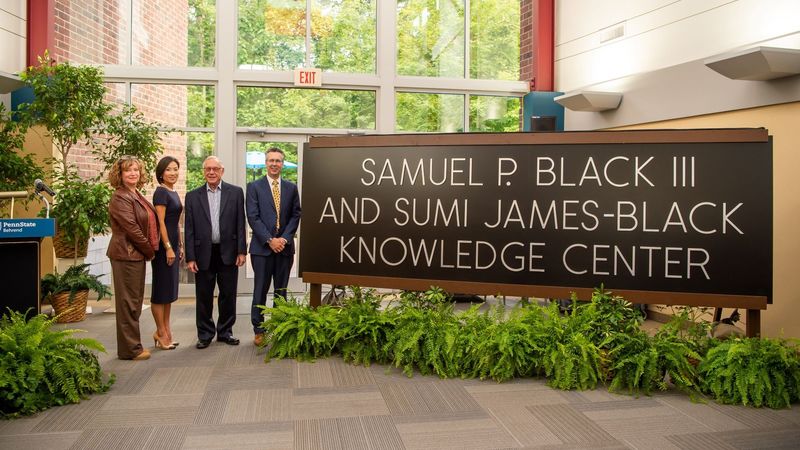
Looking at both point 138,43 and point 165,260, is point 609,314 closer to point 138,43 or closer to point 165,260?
point 165,260

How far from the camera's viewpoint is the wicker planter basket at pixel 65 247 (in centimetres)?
684

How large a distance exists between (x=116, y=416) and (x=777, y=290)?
16.9 ft

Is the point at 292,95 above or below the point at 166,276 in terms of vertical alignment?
above

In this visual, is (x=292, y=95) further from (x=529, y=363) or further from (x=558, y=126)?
(x=529, y=363)

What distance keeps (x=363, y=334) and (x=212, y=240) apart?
148cm

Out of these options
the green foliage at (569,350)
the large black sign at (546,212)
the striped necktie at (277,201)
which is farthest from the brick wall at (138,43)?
the green foliage at (569,350)

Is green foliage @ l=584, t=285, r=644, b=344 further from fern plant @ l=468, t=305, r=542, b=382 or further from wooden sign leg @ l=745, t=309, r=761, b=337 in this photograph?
wooden sign leg @ l=745, t=309, r=761, b=337

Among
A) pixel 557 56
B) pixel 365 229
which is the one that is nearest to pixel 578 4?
pixel 557 56

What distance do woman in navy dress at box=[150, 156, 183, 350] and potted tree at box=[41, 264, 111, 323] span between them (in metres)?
1.75

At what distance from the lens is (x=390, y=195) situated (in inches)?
194

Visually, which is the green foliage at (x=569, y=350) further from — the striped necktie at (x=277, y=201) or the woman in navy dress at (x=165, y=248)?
the woman in navy dress at (x=165, y=248)

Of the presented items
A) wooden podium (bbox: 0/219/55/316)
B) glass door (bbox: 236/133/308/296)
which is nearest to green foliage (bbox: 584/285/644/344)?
wooden podium (bbox: 0/219/55/316)

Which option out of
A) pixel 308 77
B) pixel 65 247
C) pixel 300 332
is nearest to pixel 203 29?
pixel 308 77

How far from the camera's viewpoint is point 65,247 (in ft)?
22.6
